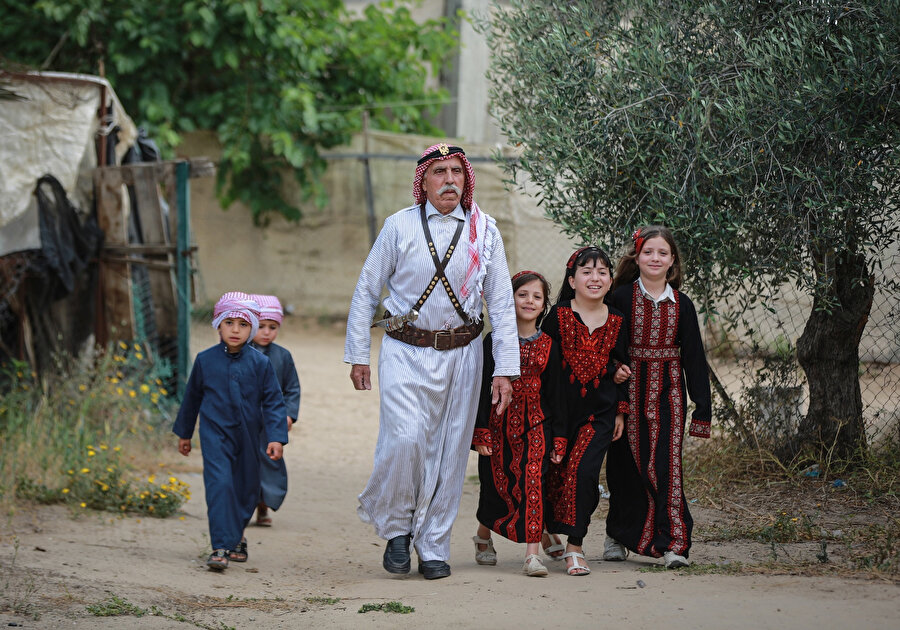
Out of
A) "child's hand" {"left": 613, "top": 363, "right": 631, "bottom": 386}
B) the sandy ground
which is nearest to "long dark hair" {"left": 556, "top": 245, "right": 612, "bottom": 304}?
"child's hand" {"left": 613, "top": 363, "right": 631, "bottom": 386}

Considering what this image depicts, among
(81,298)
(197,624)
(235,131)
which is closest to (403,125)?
(235,131)

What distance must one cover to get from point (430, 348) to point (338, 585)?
119 centimetres

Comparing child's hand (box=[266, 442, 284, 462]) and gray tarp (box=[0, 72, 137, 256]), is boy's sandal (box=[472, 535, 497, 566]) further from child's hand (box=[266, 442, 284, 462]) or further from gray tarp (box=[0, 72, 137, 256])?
gray tarp (box=[0, 72, 137, 256])

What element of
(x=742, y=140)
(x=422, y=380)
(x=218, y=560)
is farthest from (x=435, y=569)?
(x=742, y=140)

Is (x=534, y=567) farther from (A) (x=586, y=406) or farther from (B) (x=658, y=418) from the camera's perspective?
(B) (x=658, y=418)

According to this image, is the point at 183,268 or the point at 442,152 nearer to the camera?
the point at 442,152

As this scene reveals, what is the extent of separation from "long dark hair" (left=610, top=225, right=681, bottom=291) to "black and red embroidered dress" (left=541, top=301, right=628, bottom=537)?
310mm

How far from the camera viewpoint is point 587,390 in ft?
15.2

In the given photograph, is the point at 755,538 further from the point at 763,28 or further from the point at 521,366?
the point at 763,28

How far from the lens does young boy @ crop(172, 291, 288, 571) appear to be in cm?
500

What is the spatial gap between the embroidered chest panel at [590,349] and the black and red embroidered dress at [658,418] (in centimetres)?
13

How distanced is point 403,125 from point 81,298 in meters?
7.49

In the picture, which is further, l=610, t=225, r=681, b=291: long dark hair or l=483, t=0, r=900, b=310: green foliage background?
l=483, t=0, r=900, b=310: green foliage background

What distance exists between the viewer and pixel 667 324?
183 inches
